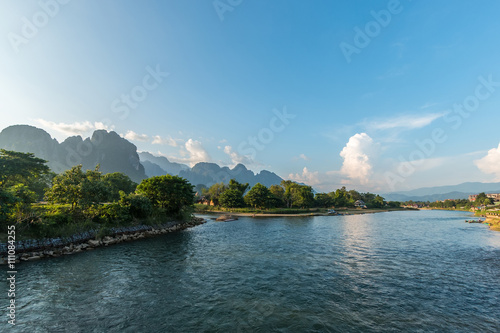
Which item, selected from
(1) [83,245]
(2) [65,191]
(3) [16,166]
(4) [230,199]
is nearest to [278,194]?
(4) [230,199]

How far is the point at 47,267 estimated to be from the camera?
22.3 m

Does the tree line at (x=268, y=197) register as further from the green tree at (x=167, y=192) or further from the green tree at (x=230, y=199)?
the green tree at (x=167, y=192)

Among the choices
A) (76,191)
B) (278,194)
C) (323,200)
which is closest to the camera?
(76,191)

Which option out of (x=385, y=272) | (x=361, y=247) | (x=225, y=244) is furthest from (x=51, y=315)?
(x=361, y=247)

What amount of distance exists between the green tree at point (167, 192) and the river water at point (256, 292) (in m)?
24.0

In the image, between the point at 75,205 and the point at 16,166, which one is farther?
the point at 16,166

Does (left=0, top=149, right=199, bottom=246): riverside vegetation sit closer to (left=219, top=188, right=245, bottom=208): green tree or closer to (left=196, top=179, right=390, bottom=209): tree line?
(left=219, top=188, right=245, bottom=208): green tree

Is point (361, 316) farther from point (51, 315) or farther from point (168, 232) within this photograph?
point (168, 232)

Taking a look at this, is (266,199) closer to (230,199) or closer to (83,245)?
(230,199)

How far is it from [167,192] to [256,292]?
4337 cm

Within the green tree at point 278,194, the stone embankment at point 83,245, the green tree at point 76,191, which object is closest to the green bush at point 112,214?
the stone embankment at point 83,245

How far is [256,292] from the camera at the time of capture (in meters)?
17.2

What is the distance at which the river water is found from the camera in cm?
1290

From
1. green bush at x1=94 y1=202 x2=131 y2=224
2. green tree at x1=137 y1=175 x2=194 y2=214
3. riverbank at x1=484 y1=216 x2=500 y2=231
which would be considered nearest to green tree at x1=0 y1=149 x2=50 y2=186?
green bush at x1=94 y1=202 x2=131 y2=224
